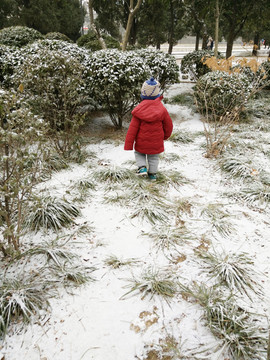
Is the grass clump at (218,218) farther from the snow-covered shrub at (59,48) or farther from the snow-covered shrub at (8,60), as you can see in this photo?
the snow-covered shrub at (8,60)

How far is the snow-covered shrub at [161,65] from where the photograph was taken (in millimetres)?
6543

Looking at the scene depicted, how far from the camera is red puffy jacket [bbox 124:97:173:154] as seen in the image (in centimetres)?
308

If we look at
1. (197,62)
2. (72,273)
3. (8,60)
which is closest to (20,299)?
(72,273)

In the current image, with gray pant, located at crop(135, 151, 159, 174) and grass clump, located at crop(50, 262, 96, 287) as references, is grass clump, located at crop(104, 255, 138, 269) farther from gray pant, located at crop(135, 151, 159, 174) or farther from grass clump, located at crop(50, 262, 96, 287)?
gray pant, located at crop(135, 151, 159, 174)

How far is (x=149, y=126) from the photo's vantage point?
317cm

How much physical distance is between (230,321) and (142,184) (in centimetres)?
198

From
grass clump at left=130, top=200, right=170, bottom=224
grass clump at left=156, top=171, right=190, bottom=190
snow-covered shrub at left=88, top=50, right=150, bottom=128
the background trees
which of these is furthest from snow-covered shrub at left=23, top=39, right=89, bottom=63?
grass clump at left=130, top=200, right=170, bottom=224

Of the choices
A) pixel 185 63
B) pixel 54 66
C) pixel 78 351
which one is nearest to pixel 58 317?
pixel 78 351

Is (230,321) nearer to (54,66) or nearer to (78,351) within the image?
(78,351)

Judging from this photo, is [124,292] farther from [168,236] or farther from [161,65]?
[161,65]

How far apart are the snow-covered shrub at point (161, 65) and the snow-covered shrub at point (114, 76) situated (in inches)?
65.0

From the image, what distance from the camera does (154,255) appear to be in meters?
2.23

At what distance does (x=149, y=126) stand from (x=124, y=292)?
6.64ft

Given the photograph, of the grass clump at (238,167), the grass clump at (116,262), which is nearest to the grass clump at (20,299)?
the grass clump at (116,262)
